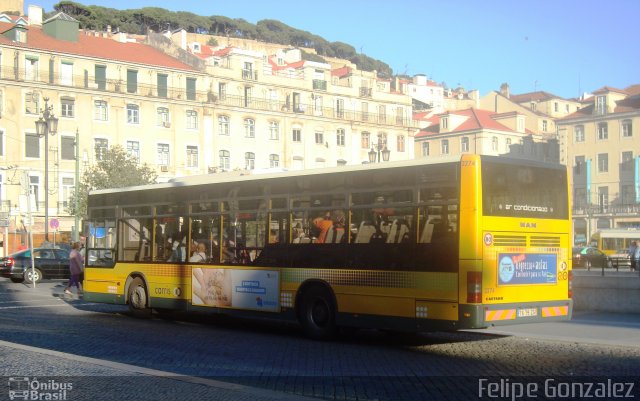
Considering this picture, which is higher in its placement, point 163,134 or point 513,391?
point 163,134

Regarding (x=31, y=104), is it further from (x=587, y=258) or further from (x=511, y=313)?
(x=511, y=313)

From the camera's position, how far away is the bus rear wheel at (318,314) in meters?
15.3

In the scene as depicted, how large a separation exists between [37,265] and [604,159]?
6609 centimetres

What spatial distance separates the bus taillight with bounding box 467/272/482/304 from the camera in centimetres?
1288

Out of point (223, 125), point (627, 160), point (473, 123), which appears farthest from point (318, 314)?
point (473, 123)

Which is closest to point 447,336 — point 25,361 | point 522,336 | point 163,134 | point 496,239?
point 522,336

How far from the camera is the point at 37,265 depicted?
36719 mm

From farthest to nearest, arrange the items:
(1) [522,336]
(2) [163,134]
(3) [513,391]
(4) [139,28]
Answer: (4) [139,28] < (2) [163,134] < (1) [522,336] < (3) [513,391]

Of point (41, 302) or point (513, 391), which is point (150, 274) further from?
point (513, 391)

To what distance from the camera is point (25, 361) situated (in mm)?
10703

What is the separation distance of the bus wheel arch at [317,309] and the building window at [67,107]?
54.4 metres

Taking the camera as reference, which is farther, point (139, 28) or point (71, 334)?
point (139, 28)

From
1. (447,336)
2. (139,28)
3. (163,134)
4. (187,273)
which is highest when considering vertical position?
(139,28)

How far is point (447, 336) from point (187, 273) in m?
5.87
